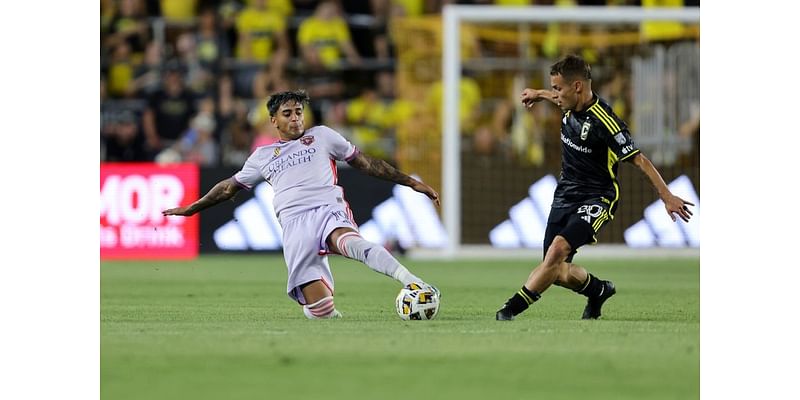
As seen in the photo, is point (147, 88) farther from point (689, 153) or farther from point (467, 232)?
point (689, 153)

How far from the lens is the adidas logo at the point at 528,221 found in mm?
18625

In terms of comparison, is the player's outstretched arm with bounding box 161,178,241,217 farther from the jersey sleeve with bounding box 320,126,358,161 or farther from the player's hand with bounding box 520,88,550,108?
the player's hand with bounding box 520,88,550,108

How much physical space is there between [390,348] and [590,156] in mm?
2445

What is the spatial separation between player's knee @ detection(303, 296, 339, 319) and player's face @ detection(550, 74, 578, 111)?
214cm

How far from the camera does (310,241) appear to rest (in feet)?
31.6

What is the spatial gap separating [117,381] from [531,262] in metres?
11.4

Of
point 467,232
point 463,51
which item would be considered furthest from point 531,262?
point 463,51

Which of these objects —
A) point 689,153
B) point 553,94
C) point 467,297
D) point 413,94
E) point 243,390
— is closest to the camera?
point 243,390

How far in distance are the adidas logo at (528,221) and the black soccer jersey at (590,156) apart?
9.02m

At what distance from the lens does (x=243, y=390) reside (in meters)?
6.47

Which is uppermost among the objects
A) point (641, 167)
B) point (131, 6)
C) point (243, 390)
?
point (131, 6)

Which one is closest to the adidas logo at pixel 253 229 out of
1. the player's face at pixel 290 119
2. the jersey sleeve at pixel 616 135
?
the player's face at pixel 290 119

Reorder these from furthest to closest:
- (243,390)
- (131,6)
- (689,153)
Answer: (131,6) < (689,153) < (243,390)

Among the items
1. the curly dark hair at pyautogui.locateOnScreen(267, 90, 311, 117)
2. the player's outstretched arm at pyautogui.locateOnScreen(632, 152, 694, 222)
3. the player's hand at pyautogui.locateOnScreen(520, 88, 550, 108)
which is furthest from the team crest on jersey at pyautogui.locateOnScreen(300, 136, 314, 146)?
the player's outstretched arm at pyautogui.locateOnScreen(632, 152, 694, 222)
